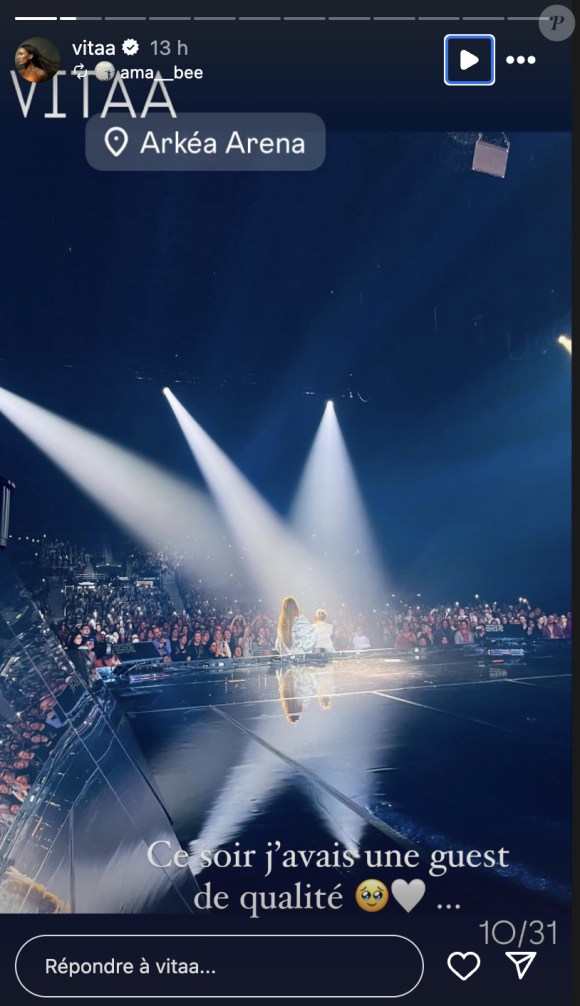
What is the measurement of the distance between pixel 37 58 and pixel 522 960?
3790 millimetres

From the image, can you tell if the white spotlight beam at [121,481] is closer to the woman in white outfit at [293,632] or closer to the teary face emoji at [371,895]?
the woman in white outfit at [293,632]

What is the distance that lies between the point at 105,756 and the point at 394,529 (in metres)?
6.98

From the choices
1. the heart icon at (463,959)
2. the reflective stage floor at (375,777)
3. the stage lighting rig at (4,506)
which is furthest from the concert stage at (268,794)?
the stage lighting rig at (4,506)

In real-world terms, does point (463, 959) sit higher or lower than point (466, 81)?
lower

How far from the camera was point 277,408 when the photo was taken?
6.47 metres

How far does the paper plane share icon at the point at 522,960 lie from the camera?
1833mm

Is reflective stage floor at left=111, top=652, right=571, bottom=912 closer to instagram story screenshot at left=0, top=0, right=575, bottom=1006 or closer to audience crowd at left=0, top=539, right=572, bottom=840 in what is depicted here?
instagram story screenshot at left=0, top=0, right=575, bottom=1006

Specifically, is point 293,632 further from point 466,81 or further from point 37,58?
point 37,58

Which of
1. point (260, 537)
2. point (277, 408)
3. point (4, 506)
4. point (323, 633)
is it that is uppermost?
point (277, 408)

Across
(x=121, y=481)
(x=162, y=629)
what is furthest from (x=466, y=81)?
(x=162, y=629)

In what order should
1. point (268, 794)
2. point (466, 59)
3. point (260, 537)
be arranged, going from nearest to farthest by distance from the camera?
1. point (466, 59)
2. point (268, 794)
3. point (260, 537)

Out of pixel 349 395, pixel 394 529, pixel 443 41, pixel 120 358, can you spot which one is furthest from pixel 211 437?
pixel 443 41

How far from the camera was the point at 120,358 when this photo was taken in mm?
5082

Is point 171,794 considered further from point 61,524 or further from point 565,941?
point 61,524
